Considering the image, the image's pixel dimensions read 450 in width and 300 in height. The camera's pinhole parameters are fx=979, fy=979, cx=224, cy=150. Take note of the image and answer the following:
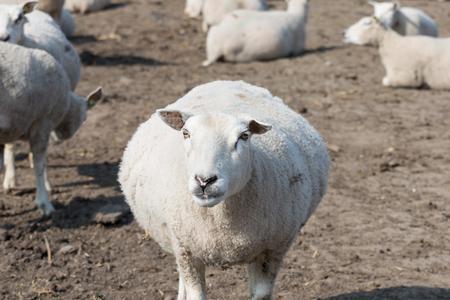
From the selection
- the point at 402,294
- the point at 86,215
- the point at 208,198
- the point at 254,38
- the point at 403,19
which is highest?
the point at 208,198

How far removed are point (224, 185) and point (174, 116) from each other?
1.88 feet

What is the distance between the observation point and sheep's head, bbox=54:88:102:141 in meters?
8.88

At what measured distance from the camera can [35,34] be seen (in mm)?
9336

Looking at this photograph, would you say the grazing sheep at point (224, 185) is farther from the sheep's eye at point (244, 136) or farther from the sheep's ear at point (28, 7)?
the sheep's ear at point (28, 7)

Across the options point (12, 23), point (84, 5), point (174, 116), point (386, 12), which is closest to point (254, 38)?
point (386, 12)

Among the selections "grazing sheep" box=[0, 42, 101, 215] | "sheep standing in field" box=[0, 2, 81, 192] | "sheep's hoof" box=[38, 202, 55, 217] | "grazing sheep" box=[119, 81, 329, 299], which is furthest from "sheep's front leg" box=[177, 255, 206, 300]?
"sheep standing in field" box=[0, 2, 81, 192]

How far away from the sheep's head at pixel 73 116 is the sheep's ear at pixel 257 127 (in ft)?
13.8

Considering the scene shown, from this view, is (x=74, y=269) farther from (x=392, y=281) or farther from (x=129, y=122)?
(x=129, y=122)

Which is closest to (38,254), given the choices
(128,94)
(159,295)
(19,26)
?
(159,295)

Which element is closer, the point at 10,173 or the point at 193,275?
the point at 193,275

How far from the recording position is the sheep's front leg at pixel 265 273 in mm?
5285

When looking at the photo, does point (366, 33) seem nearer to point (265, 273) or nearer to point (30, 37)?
point (30, 37)

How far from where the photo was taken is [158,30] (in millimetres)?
15867

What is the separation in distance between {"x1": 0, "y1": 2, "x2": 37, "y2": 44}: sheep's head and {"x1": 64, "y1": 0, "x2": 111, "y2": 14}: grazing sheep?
25.7ft
